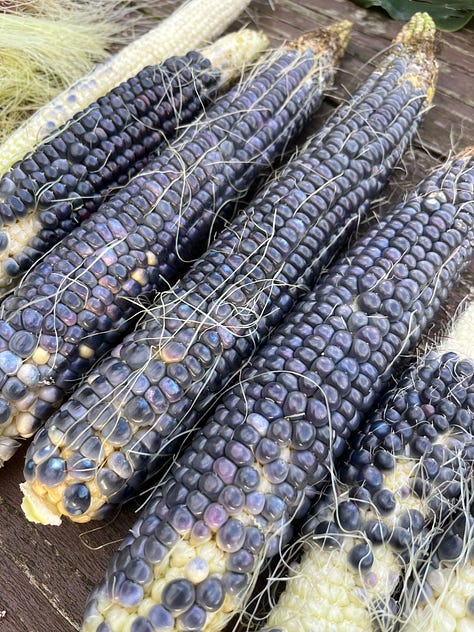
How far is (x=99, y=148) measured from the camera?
1731 mm

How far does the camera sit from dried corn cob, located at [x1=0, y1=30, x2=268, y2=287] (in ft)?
5.13

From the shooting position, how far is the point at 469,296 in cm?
168

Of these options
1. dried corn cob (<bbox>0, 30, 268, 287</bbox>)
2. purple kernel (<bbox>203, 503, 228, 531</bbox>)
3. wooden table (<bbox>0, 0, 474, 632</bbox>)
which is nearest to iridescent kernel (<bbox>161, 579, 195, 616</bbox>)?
purple kernel (<bbox>203, 503, 228, 531</bbox>)

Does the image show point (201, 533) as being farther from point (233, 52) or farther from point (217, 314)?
point (233, 52)

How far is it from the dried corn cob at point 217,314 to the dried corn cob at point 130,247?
125 millimetres

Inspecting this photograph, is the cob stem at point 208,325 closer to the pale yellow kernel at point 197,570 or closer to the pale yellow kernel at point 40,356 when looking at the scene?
the pale yellow kernel at point 40,356

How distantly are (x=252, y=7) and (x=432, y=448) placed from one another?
219cm

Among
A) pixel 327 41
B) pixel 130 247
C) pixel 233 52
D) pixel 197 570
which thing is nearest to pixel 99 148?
pixel 130 247

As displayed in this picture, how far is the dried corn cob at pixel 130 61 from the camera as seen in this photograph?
5.98ft

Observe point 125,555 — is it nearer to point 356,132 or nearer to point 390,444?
point 390,444

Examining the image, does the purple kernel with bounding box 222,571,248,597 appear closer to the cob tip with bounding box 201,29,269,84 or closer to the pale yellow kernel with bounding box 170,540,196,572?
the pale yellow kernel with bounding box 170,540,196,572

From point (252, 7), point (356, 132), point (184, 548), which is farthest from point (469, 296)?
point (252, 7)

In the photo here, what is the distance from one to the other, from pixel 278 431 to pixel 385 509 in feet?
0.89

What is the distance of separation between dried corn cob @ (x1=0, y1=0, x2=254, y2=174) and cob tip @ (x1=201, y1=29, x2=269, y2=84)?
0.47 feet
